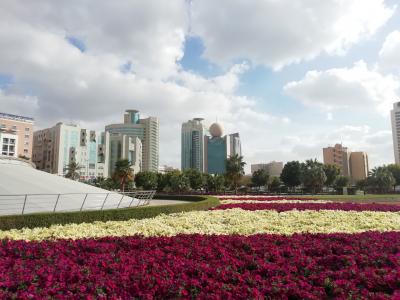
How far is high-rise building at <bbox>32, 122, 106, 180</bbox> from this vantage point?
491ft

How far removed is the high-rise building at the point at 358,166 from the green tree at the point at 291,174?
91400mm

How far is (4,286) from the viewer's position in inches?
233

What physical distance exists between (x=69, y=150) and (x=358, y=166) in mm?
135701

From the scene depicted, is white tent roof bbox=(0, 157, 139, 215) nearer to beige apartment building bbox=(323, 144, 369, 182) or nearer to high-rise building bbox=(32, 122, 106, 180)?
high-rise building bbox=(32, 122, 106, 180)

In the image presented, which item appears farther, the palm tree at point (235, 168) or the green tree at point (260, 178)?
the green tree at point (260, 178)

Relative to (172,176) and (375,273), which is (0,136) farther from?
(375,273)

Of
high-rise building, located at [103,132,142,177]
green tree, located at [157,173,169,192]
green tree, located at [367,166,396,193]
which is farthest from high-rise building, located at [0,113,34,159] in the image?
green tree, located at [367,166,396,193]

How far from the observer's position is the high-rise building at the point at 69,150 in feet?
491

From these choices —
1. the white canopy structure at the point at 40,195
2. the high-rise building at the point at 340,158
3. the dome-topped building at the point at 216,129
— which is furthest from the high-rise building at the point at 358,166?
the white canopy structure at the point at 40,195

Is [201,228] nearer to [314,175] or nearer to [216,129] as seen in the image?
[314,175]

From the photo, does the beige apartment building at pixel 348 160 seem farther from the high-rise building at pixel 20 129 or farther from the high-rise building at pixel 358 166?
the high-rise building at pixel 20 129

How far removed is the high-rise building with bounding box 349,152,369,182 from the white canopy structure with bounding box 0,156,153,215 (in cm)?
17004

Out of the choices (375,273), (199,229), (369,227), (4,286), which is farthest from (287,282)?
(369,227)

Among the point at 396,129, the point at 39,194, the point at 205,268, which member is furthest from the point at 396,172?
the point at 396,129
